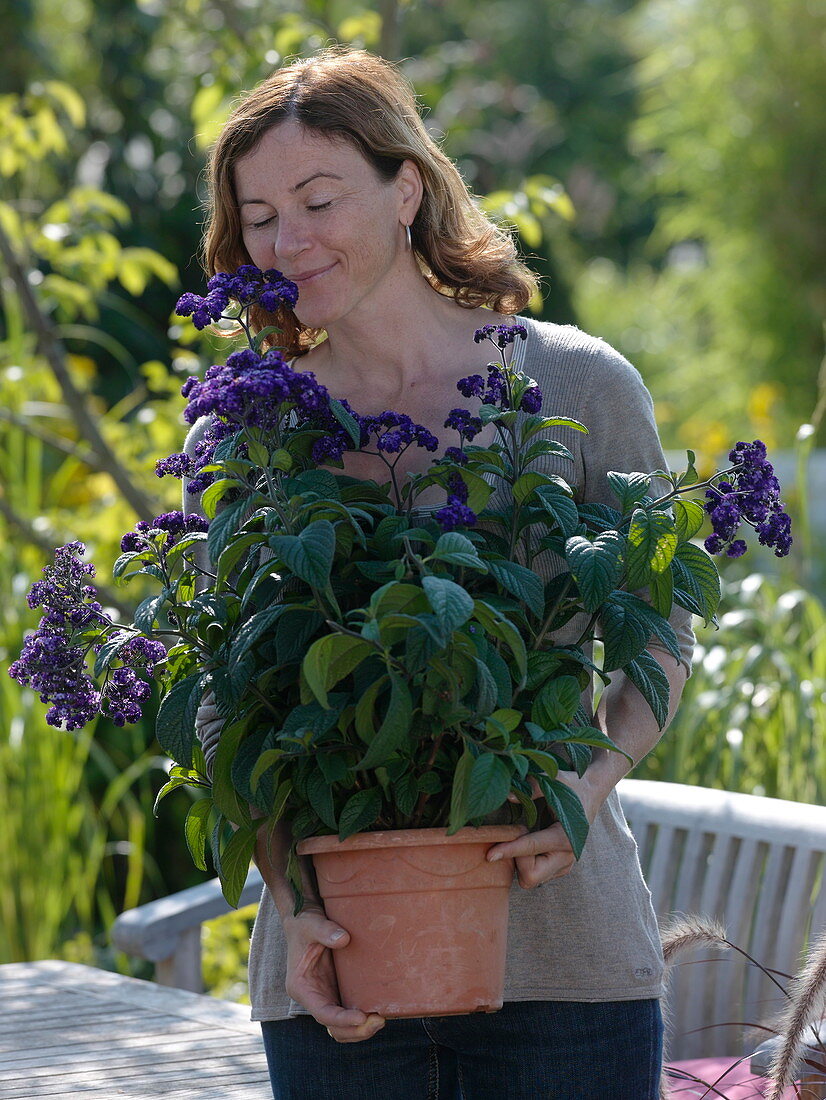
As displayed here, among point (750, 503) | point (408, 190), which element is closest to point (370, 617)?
point (750, 503)

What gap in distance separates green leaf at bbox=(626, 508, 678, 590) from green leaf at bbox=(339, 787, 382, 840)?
29 centimetres

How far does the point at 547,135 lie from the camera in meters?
16.5

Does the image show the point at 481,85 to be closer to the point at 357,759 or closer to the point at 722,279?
the point at 722,279

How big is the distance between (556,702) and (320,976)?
14.4 inches

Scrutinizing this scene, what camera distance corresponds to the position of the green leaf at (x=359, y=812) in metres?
1.10

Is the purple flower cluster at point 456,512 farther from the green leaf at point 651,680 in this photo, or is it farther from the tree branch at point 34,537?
the tree branch at point 34,537

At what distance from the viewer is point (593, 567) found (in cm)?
109

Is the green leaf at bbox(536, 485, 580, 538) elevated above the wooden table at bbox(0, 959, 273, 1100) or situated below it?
above

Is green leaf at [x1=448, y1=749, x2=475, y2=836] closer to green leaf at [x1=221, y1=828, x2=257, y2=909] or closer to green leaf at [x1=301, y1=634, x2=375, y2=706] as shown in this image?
green leaf at [x1=301, y1=634, x2=375, y2=706]

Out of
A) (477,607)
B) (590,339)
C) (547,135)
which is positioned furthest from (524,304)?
(547,135)

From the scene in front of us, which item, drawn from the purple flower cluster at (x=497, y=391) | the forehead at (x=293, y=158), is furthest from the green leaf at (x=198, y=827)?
the forehead at (x=293, y=158)

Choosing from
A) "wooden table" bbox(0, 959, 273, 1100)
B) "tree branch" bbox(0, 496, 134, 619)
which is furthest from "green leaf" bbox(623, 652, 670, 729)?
"tree branch" bbox(0, 496, 134, 619)

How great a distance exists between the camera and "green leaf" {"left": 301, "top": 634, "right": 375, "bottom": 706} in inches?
39.5

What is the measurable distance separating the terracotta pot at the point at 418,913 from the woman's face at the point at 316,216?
555mm
